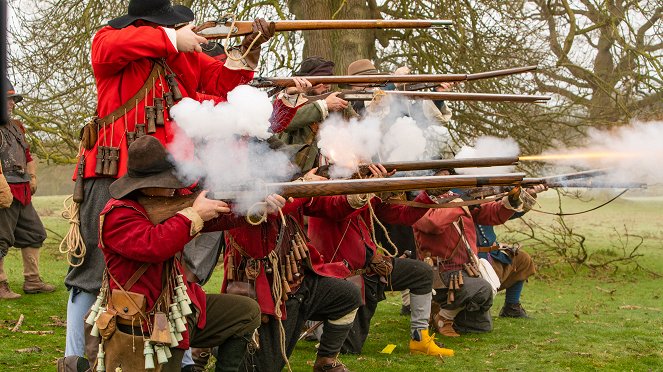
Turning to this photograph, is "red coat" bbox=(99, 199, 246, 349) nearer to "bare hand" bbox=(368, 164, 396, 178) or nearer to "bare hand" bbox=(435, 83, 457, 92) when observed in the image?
"bare hand" bbox=(368, 164, 396, 178)

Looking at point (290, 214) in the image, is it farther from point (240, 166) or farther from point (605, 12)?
point (605, 12)

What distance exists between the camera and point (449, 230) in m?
7.82

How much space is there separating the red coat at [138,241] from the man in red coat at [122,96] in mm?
541

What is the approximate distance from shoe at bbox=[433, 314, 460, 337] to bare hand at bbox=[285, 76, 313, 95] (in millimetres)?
3285

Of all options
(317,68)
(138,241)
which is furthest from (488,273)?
(138,241)

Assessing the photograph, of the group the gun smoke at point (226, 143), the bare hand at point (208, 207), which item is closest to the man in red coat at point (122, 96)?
the gun smoke at point (226, 143)

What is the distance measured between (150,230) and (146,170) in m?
0.31

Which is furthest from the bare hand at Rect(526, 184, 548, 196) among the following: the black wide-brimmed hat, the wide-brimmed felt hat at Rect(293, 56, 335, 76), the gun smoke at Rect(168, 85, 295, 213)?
the black wide-brimmed hat

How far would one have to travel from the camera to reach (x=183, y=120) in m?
4.16

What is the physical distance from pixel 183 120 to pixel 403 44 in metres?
8.92

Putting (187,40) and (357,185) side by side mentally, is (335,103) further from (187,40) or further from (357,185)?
(357,185)

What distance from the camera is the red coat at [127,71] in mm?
4320

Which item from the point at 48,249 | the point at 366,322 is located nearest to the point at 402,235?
the point at 366,322

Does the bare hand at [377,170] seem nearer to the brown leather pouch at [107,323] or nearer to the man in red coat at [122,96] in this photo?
the man in red coat at [122,96]
